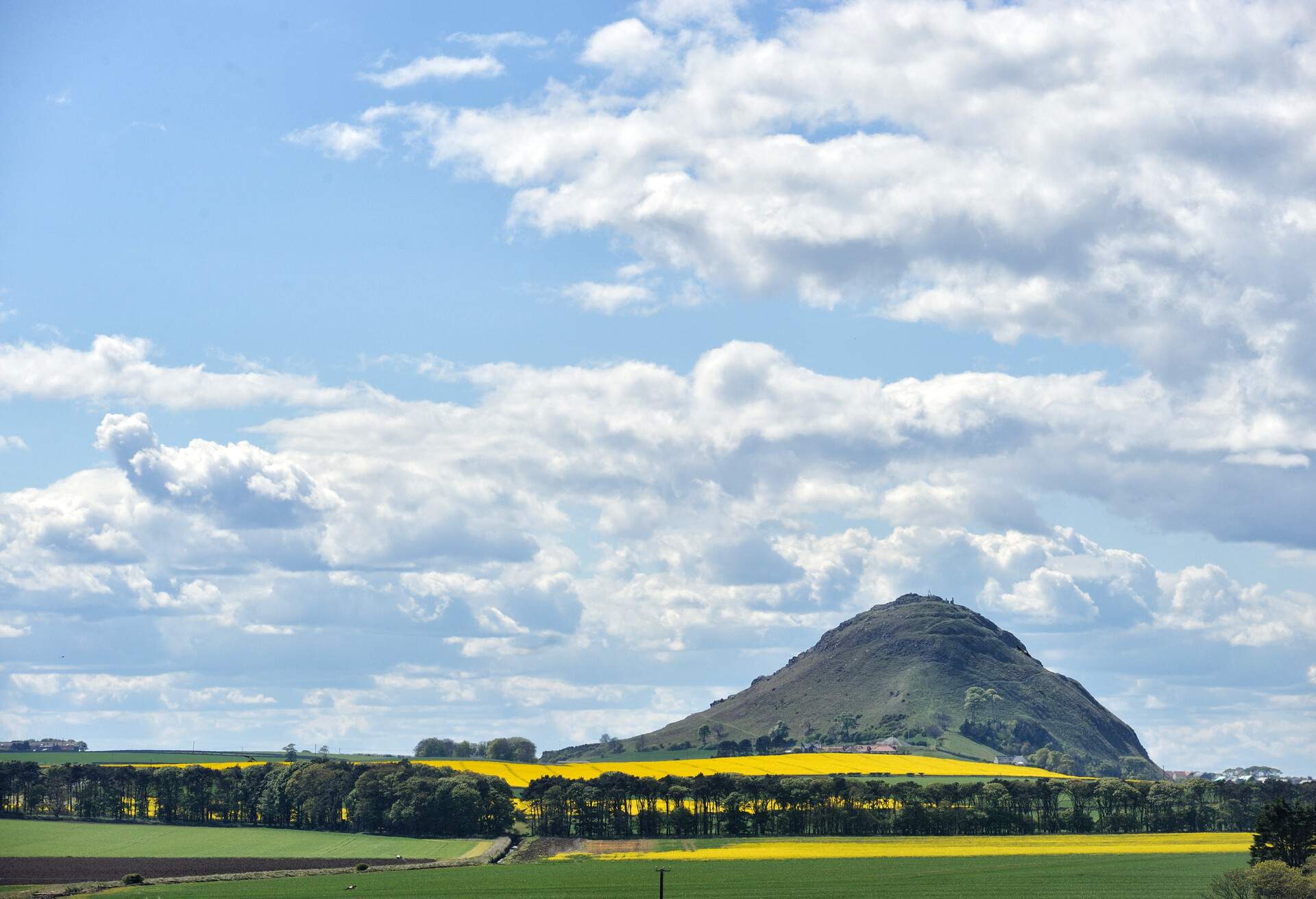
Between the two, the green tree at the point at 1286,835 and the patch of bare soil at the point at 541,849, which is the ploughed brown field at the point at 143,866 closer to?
the patch of bare soil at the point at 541,849

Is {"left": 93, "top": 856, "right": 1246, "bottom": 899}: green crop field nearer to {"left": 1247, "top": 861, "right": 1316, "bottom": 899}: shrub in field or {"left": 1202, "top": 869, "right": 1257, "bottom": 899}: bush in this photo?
{"left": 1202, "top": 869, "right": 1257, "bottom": 899}: bush

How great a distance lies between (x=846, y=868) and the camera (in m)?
149

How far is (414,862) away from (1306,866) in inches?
3913

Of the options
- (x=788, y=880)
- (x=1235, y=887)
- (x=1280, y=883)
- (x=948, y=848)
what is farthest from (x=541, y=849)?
(x=1280, y=883)

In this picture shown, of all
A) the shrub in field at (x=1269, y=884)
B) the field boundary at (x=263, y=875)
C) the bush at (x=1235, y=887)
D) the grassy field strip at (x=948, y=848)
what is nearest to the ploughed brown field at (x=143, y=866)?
the field boundary at (x=263, y=875)

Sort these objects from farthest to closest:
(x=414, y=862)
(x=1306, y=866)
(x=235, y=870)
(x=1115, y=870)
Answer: (x=414, y=862)
(x=235, y=870)
(x=1115, y=870)
(x=1306, y=866)

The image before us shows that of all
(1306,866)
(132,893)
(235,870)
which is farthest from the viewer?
(235,870)

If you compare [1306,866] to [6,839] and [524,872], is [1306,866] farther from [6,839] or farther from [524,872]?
[6,839]

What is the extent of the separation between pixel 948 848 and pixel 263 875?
83245 mm

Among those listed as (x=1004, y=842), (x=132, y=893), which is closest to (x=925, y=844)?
(x=1004, y=842)

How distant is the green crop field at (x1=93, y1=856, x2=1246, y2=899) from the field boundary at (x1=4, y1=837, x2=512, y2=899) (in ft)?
11.1

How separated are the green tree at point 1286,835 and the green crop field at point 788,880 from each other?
22.3ft

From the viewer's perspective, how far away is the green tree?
118 m

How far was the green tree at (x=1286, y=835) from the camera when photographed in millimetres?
117562
